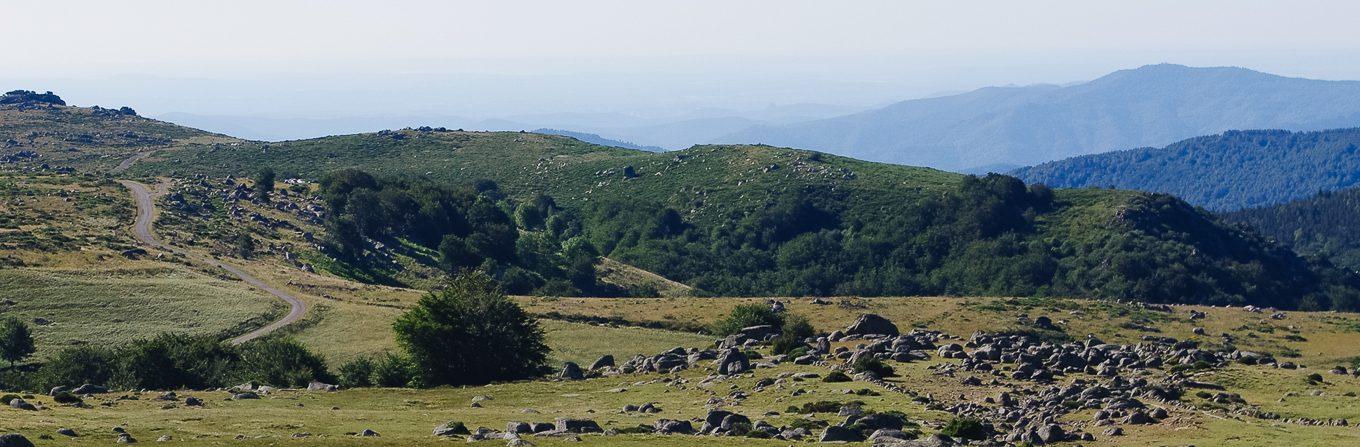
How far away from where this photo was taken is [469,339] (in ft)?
185

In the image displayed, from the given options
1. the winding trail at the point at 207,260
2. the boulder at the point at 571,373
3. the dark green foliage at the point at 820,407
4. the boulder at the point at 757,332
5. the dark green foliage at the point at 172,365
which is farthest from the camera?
the winding trail at the point at 207,260

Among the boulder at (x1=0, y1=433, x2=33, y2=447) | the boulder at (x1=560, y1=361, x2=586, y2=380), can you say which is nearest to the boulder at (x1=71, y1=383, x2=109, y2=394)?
the boulder at (x1=0, y1=433, x2=33, y2=447)

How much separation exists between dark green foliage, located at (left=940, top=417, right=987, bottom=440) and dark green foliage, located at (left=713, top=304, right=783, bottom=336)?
3436 cm

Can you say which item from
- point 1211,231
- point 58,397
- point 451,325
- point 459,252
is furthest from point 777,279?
point 58,397

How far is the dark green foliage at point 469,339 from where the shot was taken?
55344 millimetres

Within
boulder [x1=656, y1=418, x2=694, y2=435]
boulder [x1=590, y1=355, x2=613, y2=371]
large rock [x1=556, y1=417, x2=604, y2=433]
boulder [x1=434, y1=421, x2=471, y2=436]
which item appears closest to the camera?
boulder [x1=434, y1=421, x2=471, y2=436]

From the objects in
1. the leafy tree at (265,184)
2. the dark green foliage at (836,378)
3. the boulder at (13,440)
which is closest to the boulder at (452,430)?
the boulder at (13,440)

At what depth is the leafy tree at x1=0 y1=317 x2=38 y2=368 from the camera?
6200cm

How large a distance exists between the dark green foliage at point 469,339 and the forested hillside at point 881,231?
2493 inches

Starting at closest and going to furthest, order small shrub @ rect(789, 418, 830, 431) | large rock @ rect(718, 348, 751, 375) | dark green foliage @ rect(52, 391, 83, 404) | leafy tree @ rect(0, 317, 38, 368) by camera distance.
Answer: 1. small shrub @ rect(789, 418, 830, 431)
2. dark green foliage @ rect(52, 391, 83, 404)
3. large rock @ rect(718, 348, 751, 375)
4. leafy tree @ rect(0, 317, 38, 368)

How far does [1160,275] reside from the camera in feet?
397

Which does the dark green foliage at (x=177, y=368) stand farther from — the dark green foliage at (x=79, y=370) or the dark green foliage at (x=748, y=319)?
the dark green foliage at (x=748, y=319)

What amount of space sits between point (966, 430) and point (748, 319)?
119ft

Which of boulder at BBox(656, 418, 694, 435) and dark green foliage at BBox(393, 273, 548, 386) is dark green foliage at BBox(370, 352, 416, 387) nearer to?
dark green foliage at BBox(393, 273, 548, 386)
